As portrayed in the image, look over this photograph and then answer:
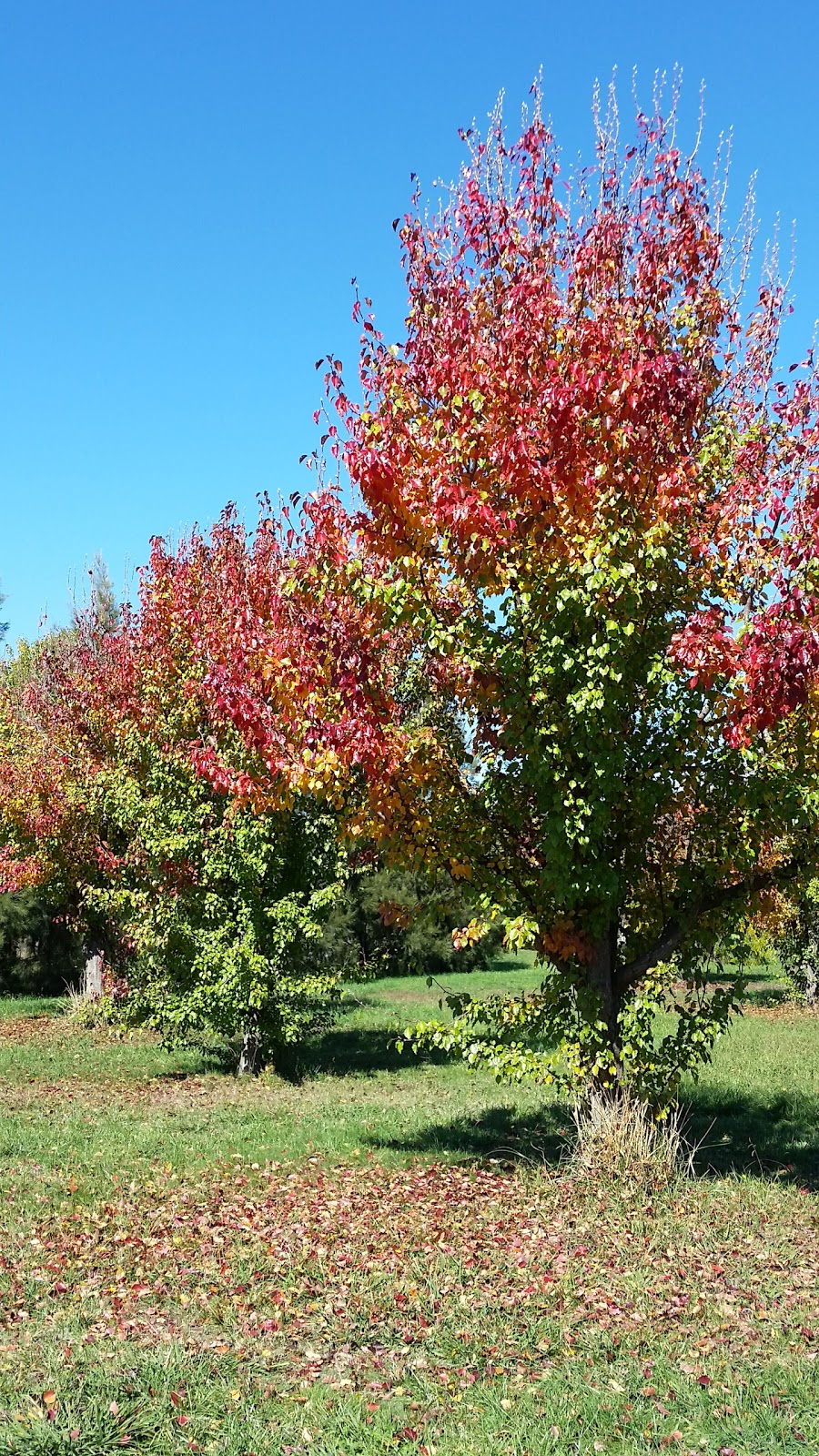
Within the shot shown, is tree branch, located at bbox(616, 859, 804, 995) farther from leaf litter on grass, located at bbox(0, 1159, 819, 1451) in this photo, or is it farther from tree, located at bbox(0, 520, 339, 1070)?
tree, located at bbox(0, 520, 339, 1070)

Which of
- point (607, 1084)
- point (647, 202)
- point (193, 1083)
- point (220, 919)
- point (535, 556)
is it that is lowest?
point (193, 1083)

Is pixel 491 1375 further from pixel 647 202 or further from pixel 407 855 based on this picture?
pixel 647 202

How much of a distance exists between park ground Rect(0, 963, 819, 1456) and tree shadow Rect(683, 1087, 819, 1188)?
0.05 m

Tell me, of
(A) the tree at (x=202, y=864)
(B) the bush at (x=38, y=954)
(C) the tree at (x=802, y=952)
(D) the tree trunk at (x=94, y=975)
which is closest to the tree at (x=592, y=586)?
(A) the tree at (x=202, y=864)

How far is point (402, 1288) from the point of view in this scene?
18.9 ft

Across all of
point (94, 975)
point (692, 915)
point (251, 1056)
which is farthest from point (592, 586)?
point (94, 975)

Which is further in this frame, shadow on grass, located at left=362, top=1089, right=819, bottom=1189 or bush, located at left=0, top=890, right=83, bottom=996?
bush, located at left=0, top=890, right=83, bottom=996

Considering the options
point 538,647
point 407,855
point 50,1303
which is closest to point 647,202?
point 538,647

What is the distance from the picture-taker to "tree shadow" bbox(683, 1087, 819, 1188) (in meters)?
8.41

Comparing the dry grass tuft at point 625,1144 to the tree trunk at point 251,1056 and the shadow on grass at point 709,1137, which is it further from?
the tree trunk at point 251,1056

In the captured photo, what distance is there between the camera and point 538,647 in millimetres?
6852

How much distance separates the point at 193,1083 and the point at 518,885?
815cm

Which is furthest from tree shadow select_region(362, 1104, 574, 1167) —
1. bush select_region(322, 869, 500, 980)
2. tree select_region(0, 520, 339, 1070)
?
bush select_region(322, 869, 500, 980)

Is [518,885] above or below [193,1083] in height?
above
